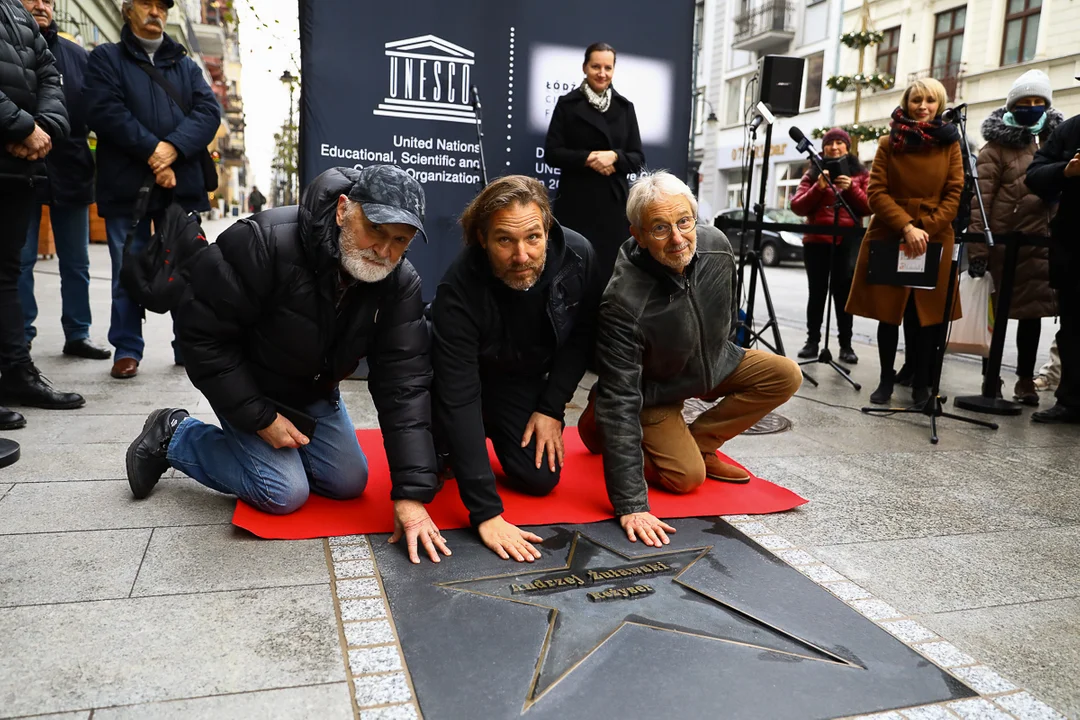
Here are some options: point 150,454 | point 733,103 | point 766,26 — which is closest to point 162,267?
point 150,454

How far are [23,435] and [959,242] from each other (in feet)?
16.7

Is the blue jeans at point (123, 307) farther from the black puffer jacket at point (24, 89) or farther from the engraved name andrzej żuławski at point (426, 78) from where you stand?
the engraved name andrzej żuławski at point (426, 78)

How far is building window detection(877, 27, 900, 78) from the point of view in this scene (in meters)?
26.6

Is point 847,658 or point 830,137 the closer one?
point 847,658

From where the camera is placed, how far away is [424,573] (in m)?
2.70

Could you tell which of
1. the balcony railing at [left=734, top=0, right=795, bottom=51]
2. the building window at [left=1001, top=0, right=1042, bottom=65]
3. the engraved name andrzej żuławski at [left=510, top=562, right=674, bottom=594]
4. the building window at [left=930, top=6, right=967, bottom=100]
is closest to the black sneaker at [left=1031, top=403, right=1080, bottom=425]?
the engraved name andrzej żuławski at [left=510, top=562, right=674, bottom=594]

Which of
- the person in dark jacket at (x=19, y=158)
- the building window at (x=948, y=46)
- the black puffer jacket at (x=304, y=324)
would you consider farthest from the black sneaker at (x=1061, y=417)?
the building window at (x=948, y=46)

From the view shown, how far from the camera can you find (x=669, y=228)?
3197 millimetres

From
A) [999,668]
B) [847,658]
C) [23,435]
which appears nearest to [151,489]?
[23,435]

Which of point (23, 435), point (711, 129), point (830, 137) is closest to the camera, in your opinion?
point (23, 435)

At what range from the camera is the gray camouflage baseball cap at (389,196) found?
2529 millimetres

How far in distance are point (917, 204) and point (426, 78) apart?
324 centimetres

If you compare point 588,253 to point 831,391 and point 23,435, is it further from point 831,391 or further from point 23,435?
point 831,391

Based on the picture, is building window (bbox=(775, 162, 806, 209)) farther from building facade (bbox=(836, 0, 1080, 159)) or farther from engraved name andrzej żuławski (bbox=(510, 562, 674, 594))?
engraved name andrzej żuławski (bbox=(510, 562, 674, 594))
